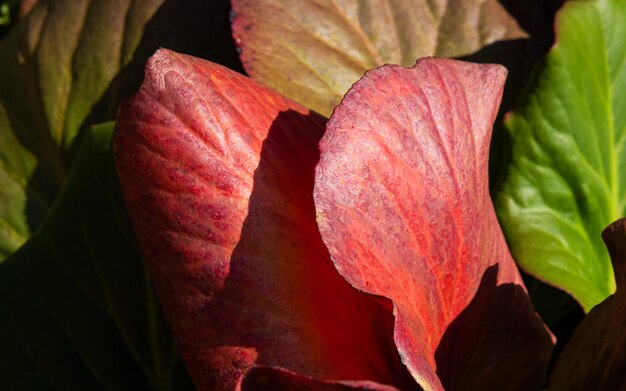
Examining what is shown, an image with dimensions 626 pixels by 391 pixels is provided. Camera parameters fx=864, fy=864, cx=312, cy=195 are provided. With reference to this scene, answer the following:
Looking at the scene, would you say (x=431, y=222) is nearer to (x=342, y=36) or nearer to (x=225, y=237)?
(x=225, y=237)

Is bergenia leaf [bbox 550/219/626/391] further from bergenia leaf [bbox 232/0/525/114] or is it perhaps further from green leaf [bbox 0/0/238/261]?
green leaf [bbox 0/0/238/261]

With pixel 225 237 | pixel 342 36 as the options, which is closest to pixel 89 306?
pixel 225 237

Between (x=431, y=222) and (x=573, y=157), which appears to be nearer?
(x=431, y=222)

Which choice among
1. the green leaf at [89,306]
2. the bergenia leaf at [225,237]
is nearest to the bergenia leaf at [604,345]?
the bergenia leaf at [225,237]

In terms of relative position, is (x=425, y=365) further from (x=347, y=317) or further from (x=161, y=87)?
(x=161, y=87)

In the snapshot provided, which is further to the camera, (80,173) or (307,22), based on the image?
(307,22)

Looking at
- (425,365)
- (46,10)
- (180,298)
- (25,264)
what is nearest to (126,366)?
(25,264)
